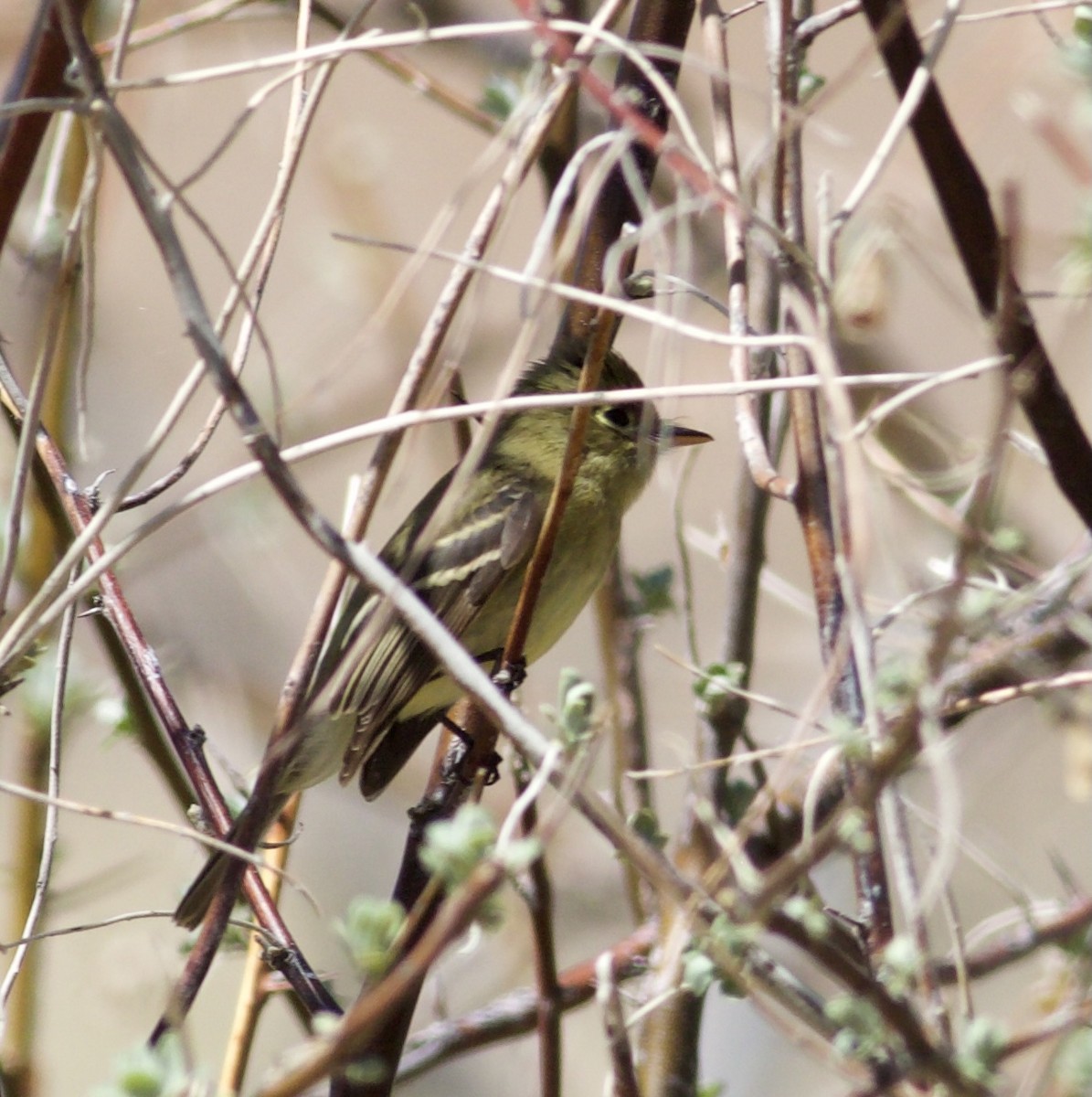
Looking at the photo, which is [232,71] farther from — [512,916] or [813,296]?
[512,916]

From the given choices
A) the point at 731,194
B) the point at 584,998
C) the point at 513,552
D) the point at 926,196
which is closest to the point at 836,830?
the point at 731,194

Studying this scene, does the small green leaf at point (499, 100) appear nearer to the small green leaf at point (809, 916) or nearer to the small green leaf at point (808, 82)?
the small green leaf at point (808, 82)

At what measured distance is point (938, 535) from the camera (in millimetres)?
3221

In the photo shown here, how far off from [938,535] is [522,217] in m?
1.44

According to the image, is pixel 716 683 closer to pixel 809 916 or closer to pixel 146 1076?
pixel 809 916

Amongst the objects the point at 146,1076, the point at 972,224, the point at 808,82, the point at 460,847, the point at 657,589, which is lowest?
the point at 657,589

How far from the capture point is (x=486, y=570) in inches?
125

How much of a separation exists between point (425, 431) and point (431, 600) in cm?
59

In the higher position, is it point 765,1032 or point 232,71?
point 232,71

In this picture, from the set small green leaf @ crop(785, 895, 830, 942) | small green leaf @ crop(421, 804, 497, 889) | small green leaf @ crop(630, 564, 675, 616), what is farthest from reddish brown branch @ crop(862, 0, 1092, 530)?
small green leaf @ crop(630, 564, 675, 616)

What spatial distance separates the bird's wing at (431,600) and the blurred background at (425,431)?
288 millimetres

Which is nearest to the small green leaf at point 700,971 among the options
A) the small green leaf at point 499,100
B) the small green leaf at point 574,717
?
the small green leaf at point 574,717

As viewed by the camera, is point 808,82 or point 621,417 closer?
point 808,82

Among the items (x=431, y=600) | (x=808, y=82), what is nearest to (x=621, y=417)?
(x=431, y=600)
